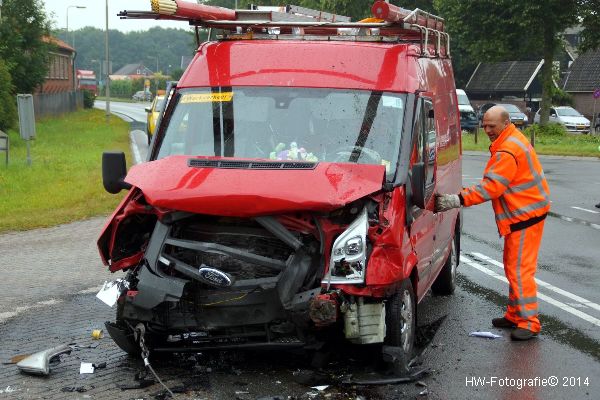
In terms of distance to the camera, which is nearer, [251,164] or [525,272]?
[251,164]

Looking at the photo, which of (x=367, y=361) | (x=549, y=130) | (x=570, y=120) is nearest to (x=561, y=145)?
(x=549, y=130)

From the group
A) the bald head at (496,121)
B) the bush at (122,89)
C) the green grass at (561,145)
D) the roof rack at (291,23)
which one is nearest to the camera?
the roof rack at (291,23)

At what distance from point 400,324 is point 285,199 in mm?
1253

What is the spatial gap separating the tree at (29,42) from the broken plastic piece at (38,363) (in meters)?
37.1

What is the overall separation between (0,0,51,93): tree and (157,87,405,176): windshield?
36620 millimetres

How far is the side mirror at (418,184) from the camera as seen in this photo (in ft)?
20.5

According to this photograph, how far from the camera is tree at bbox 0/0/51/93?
42562 millimetres

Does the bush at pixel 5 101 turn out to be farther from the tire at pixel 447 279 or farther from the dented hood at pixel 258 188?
the dented hood at pixel 258 188

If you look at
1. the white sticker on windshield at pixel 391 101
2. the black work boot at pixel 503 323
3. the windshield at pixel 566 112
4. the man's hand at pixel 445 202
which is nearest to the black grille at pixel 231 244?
the white sticker on windshield at pixel 391 101

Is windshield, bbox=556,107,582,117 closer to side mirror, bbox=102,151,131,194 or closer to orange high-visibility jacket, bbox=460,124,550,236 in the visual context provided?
orange high-visibility jacket, bbox=460,124,550,236

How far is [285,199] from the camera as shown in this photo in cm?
571

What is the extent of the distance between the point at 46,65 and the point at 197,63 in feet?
132

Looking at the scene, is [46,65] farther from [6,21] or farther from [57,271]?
[57,271]

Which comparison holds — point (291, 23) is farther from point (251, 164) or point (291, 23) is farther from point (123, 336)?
point (123, 336)
